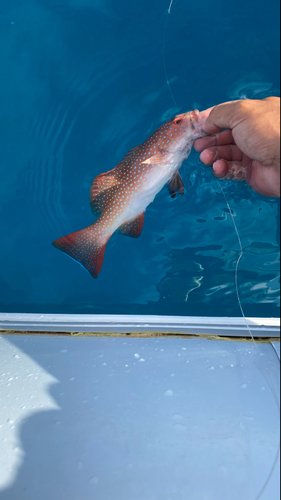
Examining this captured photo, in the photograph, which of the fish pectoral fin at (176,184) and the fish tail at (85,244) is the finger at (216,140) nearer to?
the fish pectoral fin at (176,184)

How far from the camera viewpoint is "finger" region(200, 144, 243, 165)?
1807 mm

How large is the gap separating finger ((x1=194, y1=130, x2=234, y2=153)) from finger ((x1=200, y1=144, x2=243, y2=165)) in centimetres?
3

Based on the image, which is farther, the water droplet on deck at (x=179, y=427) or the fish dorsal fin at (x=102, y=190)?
the fish dorsal fin at (x=102, y=190)

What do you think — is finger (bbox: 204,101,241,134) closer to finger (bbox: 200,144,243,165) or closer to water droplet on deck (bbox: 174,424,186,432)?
finger (bbox: 200,144,243,165)

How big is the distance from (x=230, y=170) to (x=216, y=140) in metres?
0.21

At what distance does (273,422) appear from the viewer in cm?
138

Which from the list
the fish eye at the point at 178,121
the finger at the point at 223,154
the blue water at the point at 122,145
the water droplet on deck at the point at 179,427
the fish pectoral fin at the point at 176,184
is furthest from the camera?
the blue water at the point at 122,145

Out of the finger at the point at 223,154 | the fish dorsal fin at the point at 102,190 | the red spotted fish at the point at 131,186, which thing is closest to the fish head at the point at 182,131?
the red spotted fish at the point at 131,186

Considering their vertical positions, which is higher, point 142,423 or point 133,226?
point 133,226

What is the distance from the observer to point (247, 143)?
143cm

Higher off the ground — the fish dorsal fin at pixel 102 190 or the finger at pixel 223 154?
the fish dorsal fin at pixel 102 190

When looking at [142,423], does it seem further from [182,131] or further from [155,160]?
[182,131]

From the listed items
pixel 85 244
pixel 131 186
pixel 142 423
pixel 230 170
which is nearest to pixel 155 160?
pixel 131 186

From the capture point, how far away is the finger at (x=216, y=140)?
1781 millimetres
